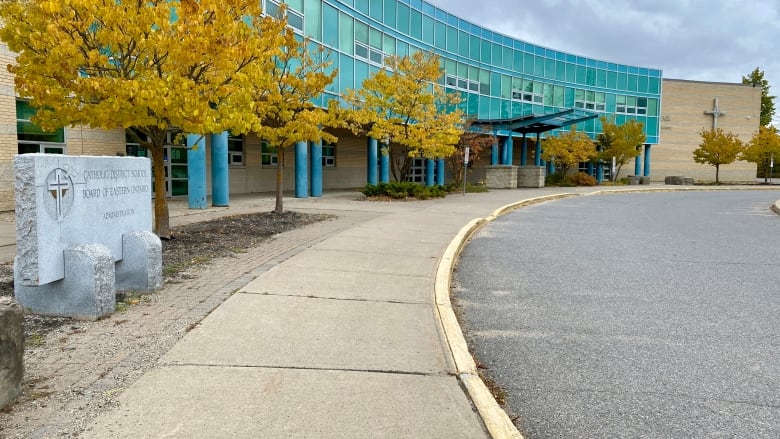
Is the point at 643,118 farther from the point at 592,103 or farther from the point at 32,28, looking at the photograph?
the point at 32,28

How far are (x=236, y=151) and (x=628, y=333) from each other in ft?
74.3

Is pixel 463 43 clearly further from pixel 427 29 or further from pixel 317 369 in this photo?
pixel 317 369

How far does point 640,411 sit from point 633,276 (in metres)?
5.17

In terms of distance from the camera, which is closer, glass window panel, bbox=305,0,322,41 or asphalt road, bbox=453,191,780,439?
asphalt road, bbox=453,191,780,439

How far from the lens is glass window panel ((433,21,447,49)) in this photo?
34500mm

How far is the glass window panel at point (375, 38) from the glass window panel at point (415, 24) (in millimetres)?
3629

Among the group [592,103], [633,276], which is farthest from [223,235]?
[592,103]

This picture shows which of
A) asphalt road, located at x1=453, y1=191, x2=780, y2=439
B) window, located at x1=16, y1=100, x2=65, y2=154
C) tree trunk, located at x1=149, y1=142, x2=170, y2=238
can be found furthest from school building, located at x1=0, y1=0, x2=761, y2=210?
asphalt road, located at x1=453, y1=191, x2=780, y2=439

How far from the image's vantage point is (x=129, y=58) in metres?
8.95

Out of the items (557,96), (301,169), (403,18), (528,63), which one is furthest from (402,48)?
(557,96)

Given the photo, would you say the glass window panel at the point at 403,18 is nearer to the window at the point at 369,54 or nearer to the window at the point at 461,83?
the window at the point at 369,54

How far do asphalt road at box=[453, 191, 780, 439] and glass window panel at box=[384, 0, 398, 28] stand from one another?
20034 mm

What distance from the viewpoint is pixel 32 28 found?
8461mm

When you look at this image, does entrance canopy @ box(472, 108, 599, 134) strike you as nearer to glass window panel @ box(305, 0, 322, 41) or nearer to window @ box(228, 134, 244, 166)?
glass window panel @ box(305, 0, 322, 41)
